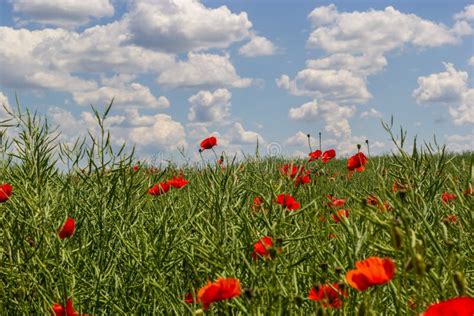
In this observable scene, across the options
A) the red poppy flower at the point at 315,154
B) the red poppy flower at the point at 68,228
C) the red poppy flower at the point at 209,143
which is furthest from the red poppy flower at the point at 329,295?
the red poppy flower at the point at 315,154

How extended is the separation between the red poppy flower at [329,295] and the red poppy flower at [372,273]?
189mm

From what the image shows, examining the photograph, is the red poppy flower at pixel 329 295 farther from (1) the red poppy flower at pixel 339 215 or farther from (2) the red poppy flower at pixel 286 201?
(2) the red poppy flower at pixel 286 201

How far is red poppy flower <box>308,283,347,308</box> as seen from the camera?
1375 mm

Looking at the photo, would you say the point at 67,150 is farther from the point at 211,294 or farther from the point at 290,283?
the point at 211,294

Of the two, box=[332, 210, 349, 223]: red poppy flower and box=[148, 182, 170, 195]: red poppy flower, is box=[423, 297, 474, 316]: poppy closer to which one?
box=[332, 210, 349, 223]: red poppy flower

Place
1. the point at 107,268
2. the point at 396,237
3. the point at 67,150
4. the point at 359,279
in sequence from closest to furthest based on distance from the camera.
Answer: the point at 396,237 → the point at 359,279 → the point at 107,268 → the point at 67,150

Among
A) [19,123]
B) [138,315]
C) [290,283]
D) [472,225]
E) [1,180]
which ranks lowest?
[138,315]

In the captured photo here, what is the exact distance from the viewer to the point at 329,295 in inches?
59.7

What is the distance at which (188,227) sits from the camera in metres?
2.54

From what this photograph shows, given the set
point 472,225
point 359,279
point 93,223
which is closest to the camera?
point 359,279

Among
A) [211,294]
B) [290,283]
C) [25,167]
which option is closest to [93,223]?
[25,167]

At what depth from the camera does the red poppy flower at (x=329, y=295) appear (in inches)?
54.1

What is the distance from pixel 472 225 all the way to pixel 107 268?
128 cm

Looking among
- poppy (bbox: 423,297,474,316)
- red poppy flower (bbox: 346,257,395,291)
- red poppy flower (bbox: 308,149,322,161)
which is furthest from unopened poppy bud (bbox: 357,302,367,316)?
red poppy flower (bbox: 308,149,322,161)
